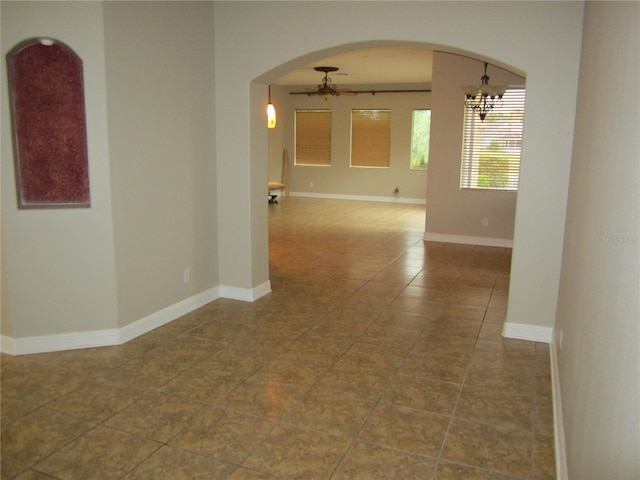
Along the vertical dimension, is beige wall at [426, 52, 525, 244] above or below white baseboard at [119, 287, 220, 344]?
above

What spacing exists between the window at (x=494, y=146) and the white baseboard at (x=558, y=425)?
174 inches

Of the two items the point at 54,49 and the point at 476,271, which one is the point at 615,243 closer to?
the point at 54,49

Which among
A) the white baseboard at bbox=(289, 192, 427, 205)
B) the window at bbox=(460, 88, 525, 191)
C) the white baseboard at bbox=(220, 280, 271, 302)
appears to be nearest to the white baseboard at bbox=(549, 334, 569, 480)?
the white baseboard at bbox=(220, 280, 271, 302)

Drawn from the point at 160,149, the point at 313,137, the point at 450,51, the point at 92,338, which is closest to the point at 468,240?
the point at 450,51

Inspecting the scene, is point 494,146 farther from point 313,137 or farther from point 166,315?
point 313,137

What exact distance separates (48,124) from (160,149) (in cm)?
84

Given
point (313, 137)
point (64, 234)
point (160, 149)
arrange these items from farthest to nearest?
→ 1. point (313, 137)
2. point (160, 149)
3. point (64, 234)

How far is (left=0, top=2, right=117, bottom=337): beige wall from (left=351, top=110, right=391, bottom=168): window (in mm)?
10210

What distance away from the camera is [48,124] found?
3.37 m

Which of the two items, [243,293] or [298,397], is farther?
[243,293]

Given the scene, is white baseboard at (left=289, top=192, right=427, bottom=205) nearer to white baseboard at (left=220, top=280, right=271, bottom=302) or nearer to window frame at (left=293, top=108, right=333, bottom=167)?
window frame at (left=293, top=108, right=333, bottom=167)

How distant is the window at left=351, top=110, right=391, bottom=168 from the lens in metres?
13.0

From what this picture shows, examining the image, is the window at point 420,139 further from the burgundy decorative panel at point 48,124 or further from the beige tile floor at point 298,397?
the burgundy decorative panel at point 48,124

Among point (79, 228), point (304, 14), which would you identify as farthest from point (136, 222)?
point (304, 14)
